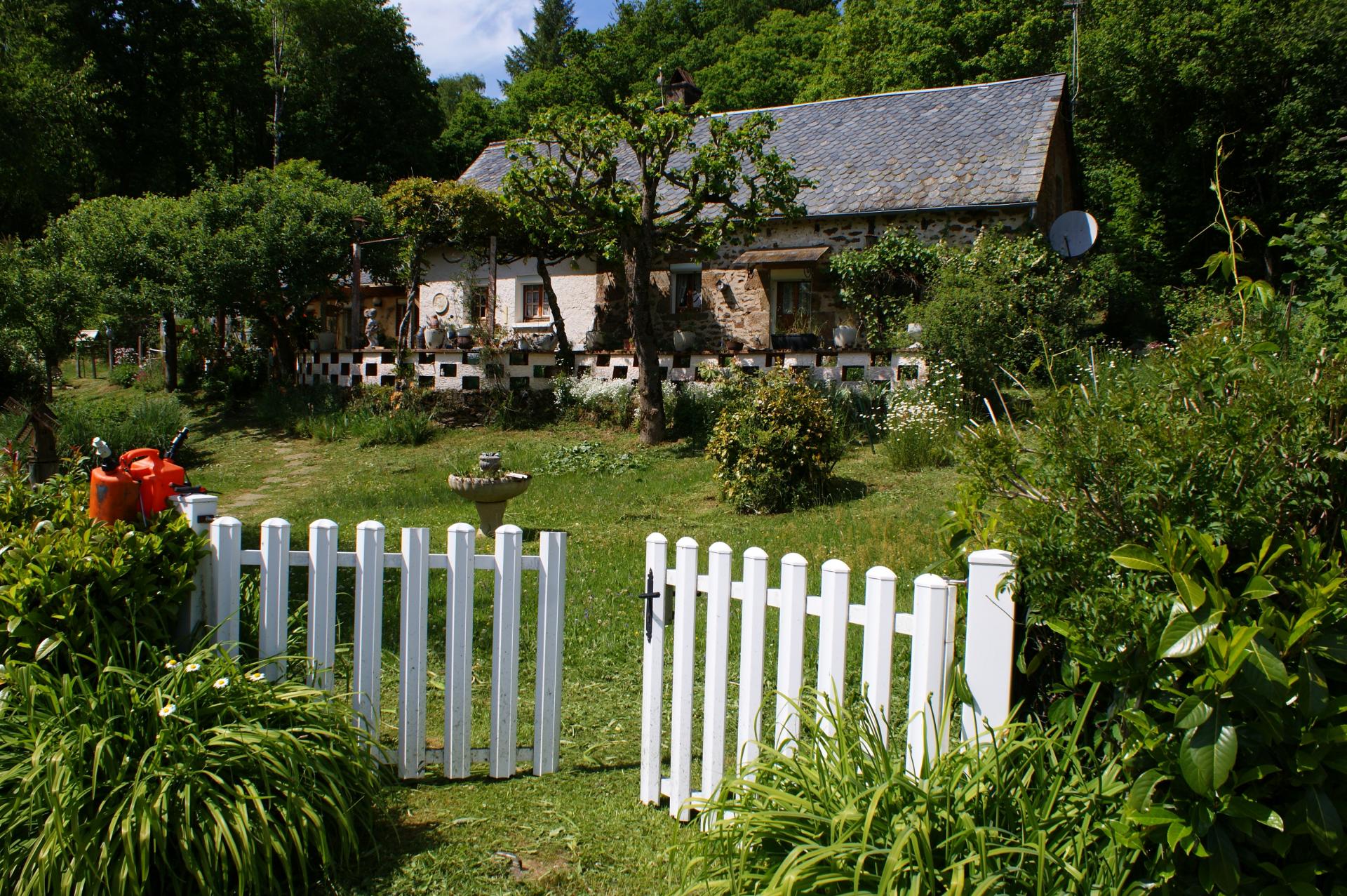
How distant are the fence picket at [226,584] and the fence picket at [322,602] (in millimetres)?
261

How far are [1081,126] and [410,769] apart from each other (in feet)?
76.1

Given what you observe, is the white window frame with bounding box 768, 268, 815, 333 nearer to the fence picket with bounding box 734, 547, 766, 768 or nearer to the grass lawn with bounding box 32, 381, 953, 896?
the grass lawn with bounding box 32, 381, 953, 896

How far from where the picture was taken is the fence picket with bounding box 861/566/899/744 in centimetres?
270

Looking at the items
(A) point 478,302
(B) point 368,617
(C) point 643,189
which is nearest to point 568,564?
(B) point 368,617

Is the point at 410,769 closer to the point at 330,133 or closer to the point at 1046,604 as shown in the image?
the point at 1046,604

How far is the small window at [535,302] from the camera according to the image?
20.0 metres

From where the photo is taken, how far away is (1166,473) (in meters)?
2.12

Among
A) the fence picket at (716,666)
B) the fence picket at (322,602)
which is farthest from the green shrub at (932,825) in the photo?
the fence picket at (322,602)

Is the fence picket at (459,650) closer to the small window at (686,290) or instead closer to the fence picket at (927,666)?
the fence picket at (927,666)

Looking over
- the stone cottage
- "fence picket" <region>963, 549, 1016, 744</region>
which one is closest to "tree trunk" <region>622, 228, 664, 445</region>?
the stone cottage

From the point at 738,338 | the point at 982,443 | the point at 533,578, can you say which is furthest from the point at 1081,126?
the point at 982,443

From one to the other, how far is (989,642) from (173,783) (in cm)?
234

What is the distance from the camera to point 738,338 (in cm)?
1809

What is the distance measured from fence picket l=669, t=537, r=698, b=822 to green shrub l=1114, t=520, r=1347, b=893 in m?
1.61
